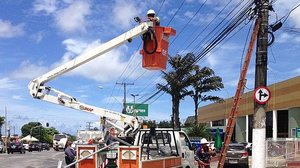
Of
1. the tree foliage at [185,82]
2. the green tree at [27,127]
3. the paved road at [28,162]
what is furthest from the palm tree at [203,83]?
the green tree at [27,127]

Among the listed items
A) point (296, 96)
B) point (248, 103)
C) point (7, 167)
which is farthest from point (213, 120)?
point (7, 167)

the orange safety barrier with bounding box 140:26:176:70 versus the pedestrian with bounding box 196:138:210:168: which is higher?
the orange safety barrier with bounding box 140:26:176:70

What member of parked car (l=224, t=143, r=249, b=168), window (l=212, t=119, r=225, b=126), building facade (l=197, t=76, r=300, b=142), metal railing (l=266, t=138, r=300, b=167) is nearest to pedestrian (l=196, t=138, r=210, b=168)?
metal railing (l=266, t=138, r=300, b=167)

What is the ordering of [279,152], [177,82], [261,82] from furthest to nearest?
[177,82] → [279,152] → [261,82]

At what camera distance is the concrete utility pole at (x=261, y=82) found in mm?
14547

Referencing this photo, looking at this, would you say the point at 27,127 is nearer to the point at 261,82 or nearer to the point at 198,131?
the point at 198,131

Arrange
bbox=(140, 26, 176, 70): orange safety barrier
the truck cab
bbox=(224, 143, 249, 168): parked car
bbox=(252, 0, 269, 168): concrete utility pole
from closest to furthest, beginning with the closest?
bbox=(140, 26, 176, 70): orange safety barrier
the truck cab
bbox=(252, 0, 269, 168): concrete utility pole
bbox=(224, 143, 249, 168): parked car

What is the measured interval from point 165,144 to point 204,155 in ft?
11.0

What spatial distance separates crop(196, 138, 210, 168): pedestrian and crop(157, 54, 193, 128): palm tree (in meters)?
27.1

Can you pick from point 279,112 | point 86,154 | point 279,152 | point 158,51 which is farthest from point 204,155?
point 279,112

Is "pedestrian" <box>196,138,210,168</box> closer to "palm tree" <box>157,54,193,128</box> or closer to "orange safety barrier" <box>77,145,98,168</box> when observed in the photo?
"orange safety barrier" <box>77,145,98,168</box>

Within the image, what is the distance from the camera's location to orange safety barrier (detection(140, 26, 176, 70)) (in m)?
12.8

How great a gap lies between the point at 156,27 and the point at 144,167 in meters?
4.21

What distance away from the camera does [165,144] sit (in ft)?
46.1
